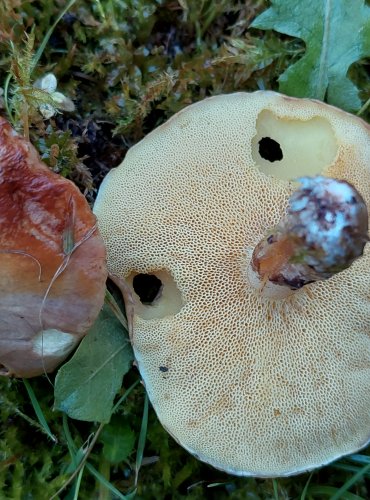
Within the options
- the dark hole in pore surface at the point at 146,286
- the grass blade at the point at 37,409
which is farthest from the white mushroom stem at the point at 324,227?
the grass blade at the point at 37,409

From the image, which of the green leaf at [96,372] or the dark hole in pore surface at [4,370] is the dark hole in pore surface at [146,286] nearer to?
the green leaf at [96,372]

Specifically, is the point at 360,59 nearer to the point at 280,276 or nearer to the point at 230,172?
the point at 230,172

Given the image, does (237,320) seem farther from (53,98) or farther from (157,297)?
(53,98)

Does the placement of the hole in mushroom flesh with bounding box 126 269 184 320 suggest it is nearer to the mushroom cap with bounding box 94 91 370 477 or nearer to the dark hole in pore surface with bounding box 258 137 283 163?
the mushroom cap with bounding box 94 91 370 477

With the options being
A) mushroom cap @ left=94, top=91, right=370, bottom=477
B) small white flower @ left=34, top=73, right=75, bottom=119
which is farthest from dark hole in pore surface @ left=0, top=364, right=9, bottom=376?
small white flower @ left=34, top=73, right=75, bottom=119

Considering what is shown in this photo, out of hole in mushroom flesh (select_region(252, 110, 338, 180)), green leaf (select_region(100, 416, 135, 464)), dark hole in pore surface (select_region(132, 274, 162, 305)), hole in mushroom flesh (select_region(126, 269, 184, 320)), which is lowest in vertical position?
green leaf (select_region(100, 416, 135, 464))
